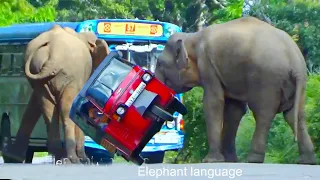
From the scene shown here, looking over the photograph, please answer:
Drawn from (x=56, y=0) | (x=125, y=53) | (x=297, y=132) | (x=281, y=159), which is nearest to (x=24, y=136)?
(x=125, y=53)

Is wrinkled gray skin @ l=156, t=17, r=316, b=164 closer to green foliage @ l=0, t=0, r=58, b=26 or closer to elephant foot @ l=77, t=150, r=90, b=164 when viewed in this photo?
elephant foot @ l=77, t=150, r=90, b=164

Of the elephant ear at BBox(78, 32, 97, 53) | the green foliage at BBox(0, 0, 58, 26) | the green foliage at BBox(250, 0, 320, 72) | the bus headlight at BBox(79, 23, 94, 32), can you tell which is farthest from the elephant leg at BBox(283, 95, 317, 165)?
the green foliage at BBox(250, 0, 320, 72)

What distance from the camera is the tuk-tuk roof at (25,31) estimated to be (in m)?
16.8

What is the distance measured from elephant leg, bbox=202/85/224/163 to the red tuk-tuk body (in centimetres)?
46

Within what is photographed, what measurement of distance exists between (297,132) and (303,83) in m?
0.66

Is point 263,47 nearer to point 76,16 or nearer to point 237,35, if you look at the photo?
point 237,35

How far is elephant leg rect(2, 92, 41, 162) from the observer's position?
15.2 meters

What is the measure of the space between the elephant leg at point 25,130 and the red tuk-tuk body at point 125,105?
2.51 metres

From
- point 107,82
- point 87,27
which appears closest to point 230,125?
point 107,82

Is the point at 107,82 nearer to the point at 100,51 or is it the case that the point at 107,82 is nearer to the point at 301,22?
the point at 100,51

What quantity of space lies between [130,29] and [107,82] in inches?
165

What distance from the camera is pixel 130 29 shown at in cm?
1647

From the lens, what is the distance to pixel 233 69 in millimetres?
12266

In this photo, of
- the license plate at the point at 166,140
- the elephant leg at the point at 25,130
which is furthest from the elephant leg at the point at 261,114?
the license plate at the point at 166,140
